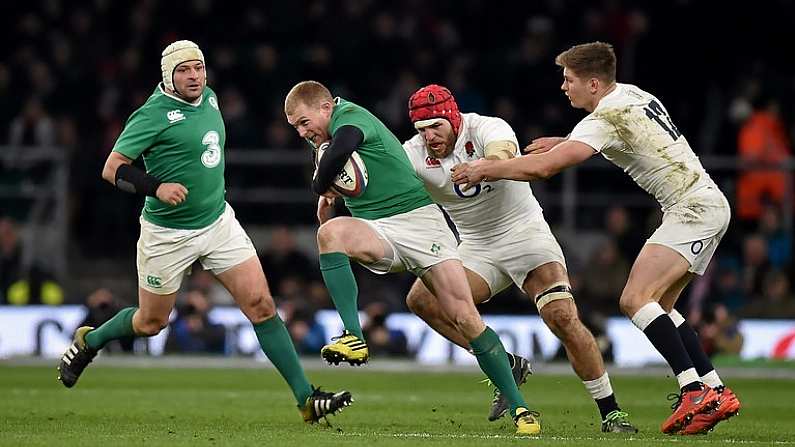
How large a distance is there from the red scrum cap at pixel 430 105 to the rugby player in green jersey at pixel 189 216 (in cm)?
153

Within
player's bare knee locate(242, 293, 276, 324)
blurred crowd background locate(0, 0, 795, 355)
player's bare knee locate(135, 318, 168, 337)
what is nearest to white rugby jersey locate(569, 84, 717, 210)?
player's bare knee locate(242, 293, 276, 324)

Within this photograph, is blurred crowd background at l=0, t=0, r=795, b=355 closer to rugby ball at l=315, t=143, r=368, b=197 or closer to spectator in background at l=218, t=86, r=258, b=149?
spectator in background at l=218, t=86, r=258, b=149

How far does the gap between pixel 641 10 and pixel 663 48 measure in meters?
1.75

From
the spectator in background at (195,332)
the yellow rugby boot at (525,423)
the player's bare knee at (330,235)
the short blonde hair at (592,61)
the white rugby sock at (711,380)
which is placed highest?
the short blonde hair at (592,61)

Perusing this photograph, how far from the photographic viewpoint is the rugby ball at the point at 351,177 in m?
9.82

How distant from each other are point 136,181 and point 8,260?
1079 centimetres

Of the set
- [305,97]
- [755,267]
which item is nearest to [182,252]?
[305,97]

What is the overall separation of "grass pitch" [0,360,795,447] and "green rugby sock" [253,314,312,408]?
31cm

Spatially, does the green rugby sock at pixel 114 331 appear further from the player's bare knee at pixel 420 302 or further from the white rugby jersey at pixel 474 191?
the white rugby jersey at pixel 474 191

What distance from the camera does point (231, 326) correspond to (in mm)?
19484

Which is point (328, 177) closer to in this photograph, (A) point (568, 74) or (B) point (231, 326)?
(A) point (568, 74)

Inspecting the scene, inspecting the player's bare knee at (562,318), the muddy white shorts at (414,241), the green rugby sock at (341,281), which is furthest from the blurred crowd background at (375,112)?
the green rugby sock at (341,281)

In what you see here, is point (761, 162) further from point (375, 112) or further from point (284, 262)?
point (284, 262)

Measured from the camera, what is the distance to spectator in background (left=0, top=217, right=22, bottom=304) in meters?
20.0
